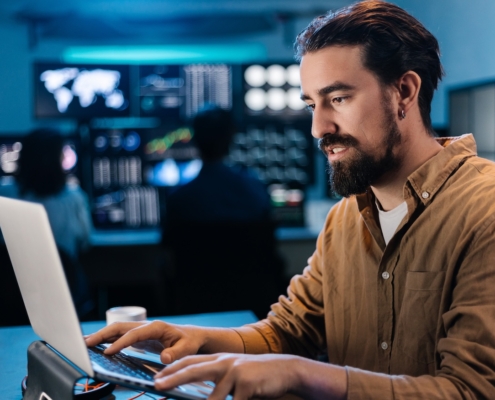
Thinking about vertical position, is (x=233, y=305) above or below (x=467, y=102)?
below

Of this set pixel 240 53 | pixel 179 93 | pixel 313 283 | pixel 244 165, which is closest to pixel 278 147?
pixel 244 165

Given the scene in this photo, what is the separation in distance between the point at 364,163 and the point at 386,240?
0.58 ft

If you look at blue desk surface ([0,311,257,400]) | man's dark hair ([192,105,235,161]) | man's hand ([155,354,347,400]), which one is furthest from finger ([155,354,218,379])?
man's dark hair ([192,105,235,161])

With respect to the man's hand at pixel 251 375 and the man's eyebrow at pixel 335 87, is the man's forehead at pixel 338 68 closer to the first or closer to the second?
the man's eyebrow at pixel 335 87

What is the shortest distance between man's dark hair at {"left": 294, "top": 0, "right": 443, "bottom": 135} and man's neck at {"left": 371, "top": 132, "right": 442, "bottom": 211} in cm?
5

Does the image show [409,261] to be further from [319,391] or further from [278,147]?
[278,147]

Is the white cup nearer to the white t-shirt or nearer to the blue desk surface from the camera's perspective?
the blue desk surface

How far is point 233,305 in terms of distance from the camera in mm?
2439

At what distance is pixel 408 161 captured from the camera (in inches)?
49.6

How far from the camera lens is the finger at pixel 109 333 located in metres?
1.07

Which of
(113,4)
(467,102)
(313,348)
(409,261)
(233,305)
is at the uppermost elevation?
(113,4)

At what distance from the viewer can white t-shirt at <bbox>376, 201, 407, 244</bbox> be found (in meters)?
1.27

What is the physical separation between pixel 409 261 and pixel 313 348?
389 mm

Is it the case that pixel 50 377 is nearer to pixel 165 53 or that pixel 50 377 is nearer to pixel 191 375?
pixel 191 375
